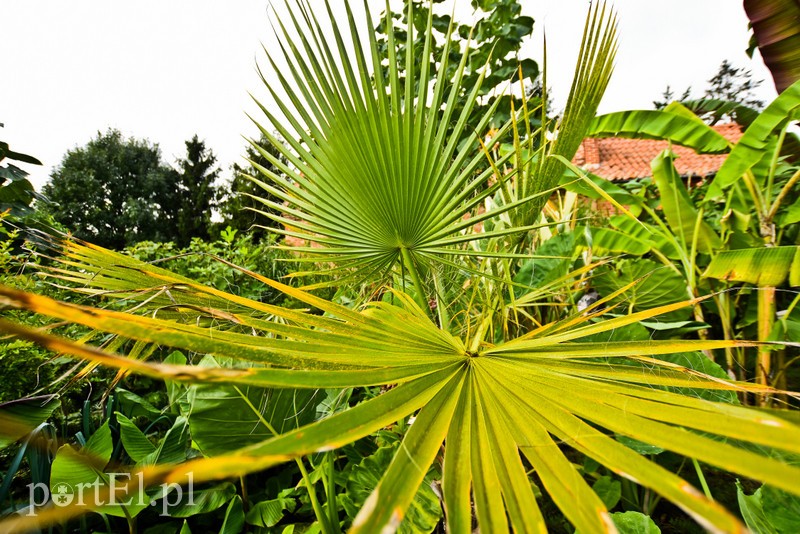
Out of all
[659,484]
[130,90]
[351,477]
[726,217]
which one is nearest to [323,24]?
[659,484]

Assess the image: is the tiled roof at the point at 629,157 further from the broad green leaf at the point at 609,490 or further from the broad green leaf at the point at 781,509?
the broad green leaf at the point at 781,509

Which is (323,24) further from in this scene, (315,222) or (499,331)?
(499,331)

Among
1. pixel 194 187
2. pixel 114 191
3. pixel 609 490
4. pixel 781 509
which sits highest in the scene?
pixel 194 187

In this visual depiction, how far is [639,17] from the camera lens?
152 centimetres

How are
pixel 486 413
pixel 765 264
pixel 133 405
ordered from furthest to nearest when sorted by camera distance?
pixel 133 405
pixel 765 264
pixel 486 413

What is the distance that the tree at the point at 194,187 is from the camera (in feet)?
63.4

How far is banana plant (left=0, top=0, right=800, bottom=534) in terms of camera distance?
0.75 ft

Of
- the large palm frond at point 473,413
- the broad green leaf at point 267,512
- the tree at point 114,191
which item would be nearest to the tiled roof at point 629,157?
the broad green leaf at point 267,512

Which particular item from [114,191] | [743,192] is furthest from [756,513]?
[114,191]

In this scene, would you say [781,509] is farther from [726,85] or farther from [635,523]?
[726,85]

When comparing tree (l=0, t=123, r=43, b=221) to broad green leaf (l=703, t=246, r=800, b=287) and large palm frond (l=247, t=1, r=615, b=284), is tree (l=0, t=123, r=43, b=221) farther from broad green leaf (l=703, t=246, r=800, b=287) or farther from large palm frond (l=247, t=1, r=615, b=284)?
broad green leaf (l=703, t=246, r=800, b=287)

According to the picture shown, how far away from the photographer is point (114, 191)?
62.6 ft

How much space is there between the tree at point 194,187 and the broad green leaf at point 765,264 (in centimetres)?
2133

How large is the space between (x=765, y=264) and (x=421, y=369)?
4.88 feet
